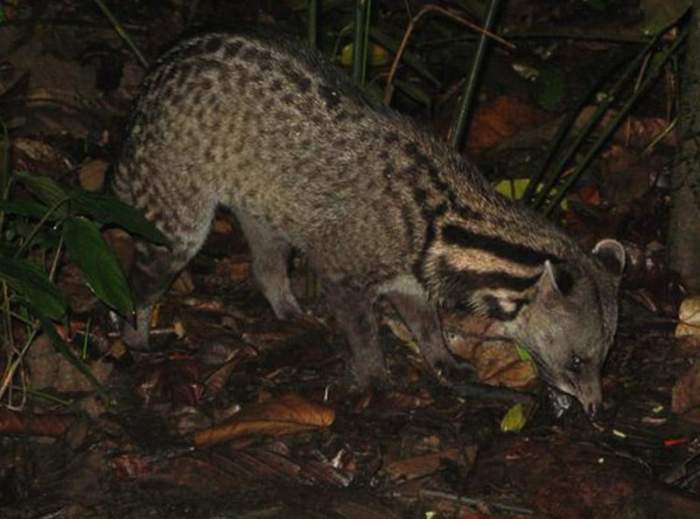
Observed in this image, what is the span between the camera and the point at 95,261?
244 inches

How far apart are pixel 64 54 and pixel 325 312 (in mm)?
3545

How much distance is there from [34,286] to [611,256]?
2.99 metres

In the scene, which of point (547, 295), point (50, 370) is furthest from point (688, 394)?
point (50, 370)

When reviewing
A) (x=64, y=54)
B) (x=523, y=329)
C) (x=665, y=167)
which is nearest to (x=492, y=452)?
(x=523, y=329)

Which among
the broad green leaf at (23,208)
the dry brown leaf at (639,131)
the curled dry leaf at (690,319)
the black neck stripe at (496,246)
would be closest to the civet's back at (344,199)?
the black neck stripe at (496,246)

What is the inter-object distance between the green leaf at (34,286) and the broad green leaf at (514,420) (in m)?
2.43

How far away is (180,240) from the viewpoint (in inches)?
308

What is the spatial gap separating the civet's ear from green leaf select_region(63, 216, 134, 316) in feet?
8.28

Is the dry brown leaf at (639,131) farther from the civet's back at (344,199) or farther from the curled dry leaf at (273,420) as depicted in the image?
the curled dry leaf at (273,420)

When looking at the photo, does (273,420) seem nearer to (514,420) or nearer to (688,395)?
(514,420)

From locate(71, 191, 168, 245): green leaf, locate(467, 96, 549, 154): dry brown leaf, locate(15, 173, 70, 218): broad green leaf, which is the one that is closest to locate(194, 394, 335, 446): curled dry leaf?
locate(71, 191, 168, 245): green leaf

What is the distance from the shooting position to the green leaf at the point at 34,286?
6047mm

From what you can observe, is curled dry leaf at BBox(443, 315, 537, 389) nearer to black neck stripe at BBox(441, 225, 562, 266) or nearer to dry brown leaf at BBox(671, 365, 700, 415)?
dry brown leaf at BBox(671, 365, 700, 415)

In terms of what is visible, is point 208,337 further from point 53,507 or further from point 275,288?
point 53,507
